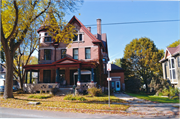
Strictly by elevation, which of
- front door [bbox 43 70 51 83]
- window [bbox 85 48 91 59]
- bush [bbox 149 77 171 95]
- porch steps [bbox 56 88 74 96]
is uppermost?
window [bbox 85 48 91 59]

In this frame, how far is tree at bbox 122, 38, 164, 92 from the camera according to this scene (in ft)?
108

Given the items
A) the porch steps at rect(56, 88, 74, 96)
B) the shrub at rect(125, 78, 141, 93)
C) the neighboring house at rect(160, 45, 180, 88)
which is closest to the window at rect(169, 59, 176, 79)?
the neighboring house at rect(160, 45, 180, 88)

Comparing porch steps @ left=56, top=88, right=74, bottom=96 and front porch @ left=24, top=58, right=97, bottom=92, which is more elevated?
front porch @ left=24, top=58, right=97, bottom=92

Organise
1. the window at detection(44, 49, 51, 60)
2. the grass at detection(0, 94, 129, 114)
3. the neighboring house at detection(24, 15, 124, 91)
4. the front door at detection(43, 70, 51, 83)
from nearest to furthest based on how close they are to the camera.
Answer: the grass at detection(0, 94, 129, 114), the neighboring house at detection(24, 15, 124, 91), the front door at detection(43, 70, 51, 83), the window at detection(44, 49, 51, 60)

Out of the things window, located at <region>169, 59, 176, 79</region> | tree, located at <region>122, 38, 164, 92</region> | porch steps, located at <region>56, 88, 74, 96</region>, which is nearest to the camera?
porch steps, located at <region>56, 88, 74, 96</region>

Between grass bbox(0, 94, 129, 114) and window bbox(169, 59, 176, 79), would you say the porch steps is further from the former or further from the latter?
window bbox(169, 59, 176, 79)

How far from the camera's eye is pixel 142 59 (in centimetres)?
3319

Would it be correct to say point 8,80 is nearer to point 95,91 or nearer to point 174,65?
point 95,91

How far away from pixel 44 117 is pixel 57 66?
14.9m

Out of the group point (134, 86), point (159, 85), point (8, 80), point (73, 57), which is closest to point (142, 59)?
point (134, 86)

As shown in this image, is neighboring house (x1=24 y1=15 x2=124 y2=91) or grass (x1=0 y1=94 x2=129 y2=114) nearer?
grass (x1=0 y1=94 x2=129 y2=114)

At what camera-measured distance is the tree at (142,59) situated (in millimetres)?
32844

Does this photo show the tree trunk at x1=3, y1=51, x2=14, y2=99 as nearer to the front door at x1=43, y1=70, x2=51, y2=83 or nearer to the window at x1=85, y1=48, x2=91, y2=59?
the front door at x1=43, y1=70, x2=51, y2=83

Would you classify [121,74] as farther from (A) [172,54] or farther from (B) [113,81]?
(A) [172,54]
